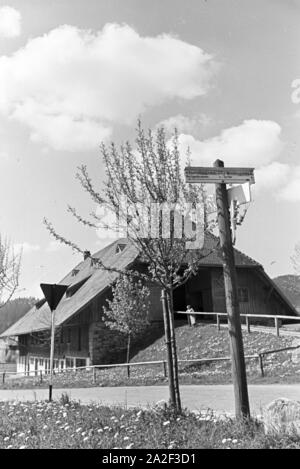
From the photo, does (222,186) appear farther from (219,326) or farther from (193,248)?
(219,326)

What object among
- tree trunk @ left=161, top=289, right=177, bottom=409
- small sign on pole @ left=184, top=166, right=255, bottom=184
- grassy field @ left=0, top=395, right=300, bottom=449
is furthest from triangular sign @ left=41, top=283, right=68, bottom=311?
small sign on pole @ left=184, top=166, right=255, bottom=184

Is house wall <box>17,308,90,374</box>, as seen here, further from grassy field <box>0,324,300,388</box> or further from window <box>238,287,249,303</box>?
window <box>238,287,249,303</box>

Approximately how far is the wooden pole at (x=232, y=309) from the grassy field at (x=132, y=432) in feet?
1.04

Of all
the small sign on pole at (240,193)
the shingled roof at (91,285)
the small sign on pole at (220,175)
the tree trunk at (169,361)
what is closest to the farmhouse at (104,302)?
the shingled roof at (91,285)

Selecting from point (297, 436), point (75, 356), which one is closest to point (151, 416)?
point (297, 436)

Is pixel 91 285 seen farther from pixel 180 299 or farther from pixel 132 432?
pixel 132 432

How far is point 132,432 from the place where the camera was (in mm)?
5570

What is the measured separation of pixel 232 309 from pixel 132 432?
6.49 ft

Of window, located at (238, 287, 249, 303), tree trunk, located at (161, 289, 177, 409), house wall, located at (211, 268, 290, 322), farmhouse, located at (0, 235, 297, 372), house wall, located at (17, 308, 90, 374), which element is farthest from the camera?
window, located at (238, 287, 249, 303)

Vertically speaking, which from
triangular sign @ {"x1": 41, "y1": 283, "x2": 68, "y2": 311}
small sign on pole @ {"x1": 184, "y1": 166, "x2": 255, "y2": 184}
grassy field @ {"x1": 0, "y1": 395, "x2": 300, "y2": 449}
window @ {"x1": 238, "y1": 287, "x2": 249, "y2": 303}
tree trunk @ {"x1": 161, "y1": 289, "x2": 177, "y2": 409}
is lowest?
grassy field @ {"x1": 0, "y1": 395, "x2": 300, "y2": 449}

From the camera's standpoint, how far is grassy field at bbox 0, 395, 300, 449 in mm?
4926

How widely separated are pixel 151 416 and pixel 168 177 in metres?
3.48

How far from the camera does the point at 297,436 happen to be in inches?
189
